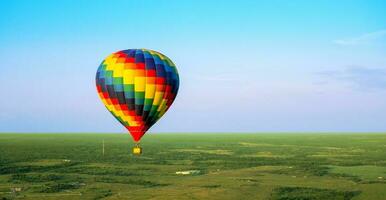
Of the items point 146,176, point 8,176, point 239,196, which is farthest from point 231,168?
point 8,176

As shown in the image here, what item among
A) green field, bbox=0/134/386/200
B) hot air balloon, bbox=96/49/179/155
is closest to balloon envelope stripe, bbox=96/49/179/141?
hot air balloon, bbox=96/49/179/155

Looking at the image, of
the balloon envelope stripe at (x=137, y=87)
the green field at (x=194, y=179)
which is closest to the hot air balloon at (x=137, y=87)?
the balloon envelope stripe at (x=137, y=87)

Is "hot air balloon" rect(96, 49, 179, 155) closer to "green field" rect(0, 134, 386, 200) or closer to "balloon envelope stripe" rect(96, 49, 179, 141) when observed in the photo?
"balloon envelope stripe" rect(96, 49, 179, 141)

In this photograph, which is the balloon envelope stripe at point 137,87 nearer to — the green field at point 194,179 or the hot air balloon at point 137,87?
the hot air balloon at point 137,87

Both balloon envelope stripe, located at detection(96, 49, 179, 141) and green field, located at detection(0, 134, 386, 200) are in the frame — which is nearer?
balloon envelope stripe, located at detection(96, 49, 179, 141)

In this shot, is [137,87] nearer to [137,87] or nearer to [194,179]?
[137,87]

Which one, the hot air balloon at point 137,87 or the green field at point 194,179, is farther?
the green field at point 194,179

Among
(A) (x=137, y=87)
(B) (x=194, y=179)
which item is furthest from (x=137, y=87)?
(B) (x=194, y=179)

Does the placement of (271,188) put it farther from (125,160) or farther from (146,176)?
(125,160)
